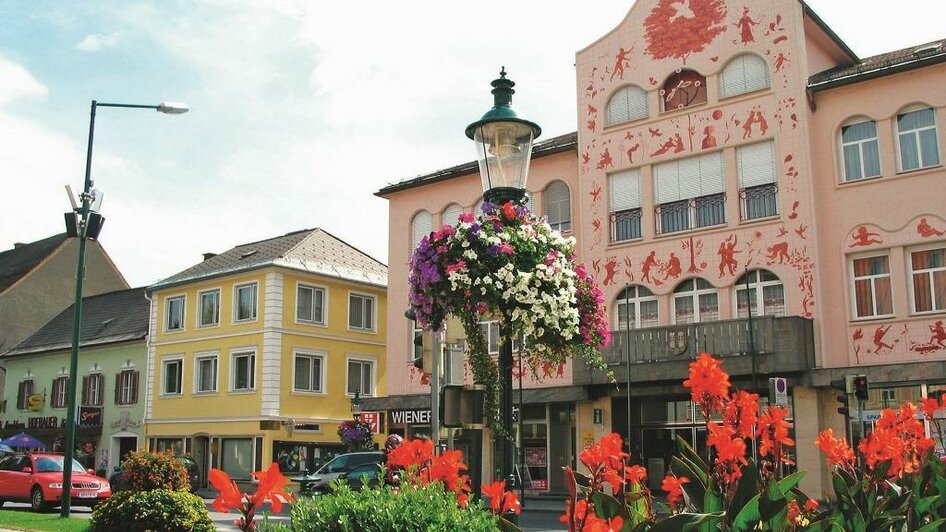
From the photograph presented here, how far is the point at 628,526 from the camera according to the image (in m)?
4.74

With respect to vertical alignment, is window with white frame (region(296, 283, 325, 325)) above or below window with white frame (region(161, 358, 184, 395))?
above

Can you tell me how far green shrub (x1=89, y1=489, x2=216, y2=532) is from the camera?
Result: 41.2 ft

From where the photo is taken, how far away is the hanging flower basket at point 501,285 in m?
8.99

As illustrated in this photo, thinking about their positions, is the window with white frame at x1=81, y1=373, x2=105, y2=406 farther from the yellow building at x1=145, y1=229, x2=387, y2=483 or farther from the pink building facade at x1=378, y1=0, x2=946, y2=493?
the pink building facade at x1=378, y1=0, x2=946, y2=493

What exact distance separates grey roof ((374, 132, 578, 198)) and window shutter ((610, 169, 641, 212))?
2095 mm

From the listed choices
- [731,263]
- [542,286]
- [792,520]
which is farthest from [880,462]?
[731,263]

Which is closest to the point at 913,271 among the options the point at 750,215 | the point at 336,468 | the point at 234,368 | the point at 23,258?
the point at 750,215

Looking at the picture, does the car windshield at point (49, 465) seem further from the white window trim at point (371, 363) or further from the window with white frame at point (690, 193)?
the window with white frame at point (690, 193)

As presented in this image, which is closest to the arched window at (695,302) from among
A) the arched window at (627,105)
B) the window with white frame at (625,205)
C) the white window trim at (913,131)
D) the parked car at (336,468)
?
the window with white frame at (625,205)

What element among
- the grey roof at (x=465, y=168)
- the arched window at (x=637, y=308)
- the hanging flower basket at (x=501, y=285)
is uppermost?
the grey roof at (x=465, y=168)

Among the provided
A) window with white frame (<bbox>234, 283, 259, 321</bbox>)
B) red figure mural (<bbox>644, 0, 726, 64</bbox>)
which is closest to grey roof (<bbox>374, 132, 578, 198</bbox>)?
red figure mural (<bbox>644, 0, 726, 64</bbox>)

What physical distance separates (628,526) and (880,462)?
2155 millimetres

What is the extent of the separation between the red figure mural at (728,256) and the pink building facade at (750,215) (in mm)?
62

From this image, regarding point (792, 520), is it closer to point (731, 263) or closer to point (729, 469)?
point (729, 469)
